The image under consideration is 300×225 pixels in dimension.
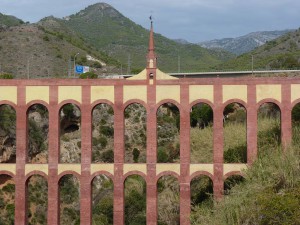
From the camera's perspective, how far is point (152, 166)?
123ft

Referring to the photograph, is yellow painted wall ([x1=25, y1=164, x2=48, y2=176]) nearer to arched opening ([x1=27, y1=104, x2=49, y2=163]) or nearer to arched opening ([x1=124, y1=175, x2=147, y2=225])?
arched opening ([x1=124, y1=175, x2=147, y2=225])

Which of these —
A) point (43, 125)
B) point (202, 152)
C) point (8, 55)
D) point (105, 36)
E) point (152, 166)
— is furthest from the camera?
point (105, 36)

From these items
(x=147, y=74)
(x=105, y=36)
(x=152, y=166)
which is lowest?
(x=152, y=166)

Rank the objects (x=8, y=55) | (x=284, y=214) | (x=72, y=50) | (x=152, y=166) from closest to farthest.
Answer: (x=284, y=214) → (x=152, y=166) → (x=8, y=55) → (x=72, y=50)

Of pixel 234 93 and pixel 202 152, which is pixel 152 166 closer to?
pixel 234 93

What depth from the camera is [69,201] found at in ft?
191

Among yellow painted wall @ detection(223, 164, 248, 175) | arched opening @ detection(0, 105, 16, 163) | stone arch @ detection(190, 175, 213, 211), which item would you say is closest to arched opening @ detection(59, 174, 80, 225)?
arched opening @ detection(0, 105, 16, 163)

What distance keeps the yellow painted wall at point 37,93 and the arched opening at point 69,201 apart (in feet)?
56.2

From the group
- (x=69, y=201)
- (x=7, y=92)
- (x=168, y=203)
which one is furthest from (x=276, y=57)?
(x=7, y=92)

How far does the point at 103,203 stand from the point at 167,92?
54.6 ft

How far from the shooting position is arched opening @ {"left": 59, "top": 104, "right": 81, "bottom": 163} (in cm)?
6288

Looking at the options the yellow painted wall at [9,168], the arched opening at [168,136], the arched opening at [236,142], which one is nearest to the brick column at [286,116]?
the arched opening at [236,142]

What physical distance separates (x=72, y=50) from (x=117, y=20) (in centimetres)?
7106

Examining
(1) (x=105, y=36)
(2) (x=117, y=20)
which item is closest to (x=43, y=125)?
(1) (x=105, y=36)
